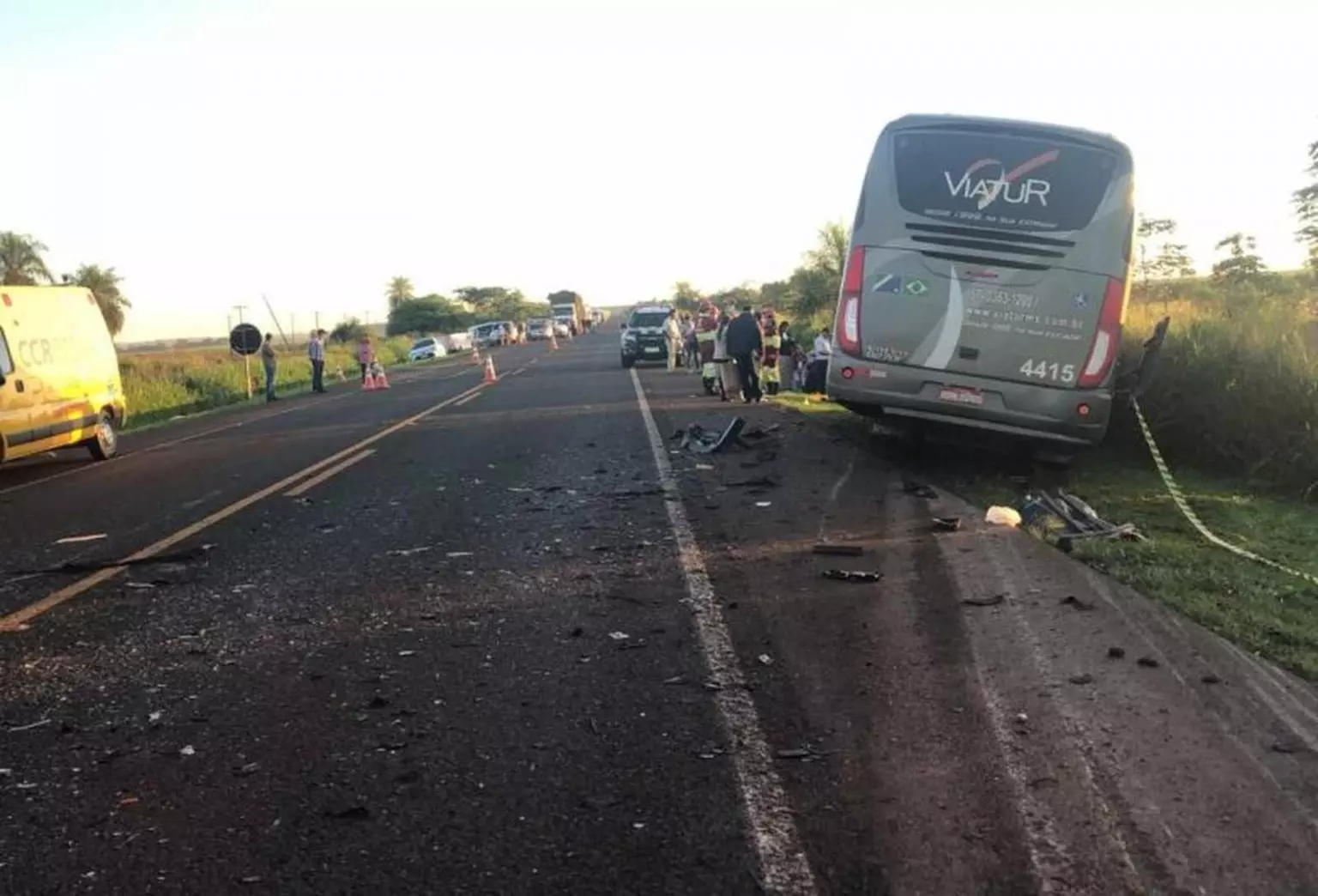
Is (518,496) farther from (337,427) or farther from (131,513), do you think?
(337,427)

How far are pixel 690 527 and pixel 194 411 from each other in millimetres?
25950

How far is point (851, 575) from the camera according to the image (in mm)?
6816

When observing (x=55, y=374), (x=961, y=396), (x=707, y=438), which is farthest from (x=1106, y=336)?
(x=55, y=374)

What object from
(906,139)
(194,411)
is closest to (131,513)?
(906,139)

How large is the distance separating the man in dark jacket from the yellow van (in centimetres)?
971

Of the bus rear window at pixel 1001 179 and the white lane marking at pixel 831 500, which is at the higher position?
the bus rear window at pixel 1001 179

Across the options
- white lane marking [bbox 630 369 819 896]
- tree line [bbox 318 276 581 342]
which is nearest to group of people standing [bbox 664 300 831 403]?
white lane marking [bbox 630 369 819 896]

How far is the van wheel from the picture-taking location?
619 inches

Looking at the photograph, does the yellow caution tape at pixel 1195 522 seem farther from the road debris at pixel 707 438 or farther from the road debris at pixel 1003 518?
the road debris at pixel 707 438

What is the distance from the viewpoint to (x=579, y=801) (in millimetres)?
3773

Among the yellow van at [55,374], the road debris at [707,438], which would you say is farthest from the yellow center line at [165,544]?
the road debris at [707,438]

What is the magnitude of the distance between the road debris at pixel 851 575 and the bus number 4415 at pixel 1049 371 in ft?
13.9

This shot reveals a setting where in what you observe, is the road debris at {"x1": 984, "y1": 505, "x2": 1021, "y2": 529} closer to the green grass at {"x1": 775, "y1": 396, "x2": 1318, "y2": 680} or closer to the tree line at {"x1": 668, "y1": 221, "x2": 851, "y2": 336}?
the green grass at {"x1": 775, "y1": 396, "x2": 1318, "y2": 680}

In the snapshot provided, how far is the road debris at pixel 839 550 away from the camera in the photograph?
7.43 metres
